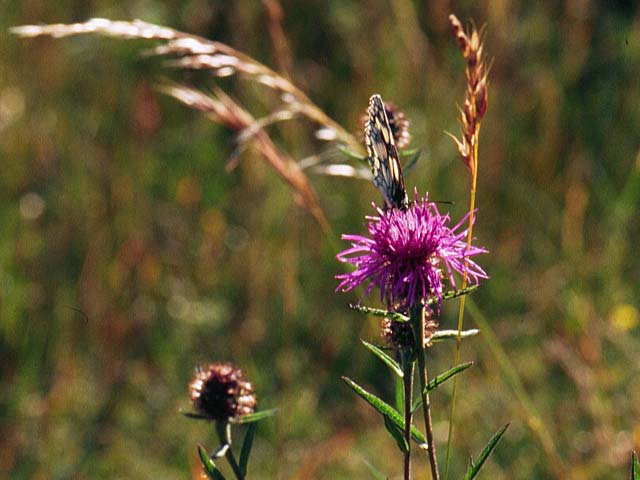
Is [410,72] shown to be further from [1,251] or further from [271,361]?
[1,251]

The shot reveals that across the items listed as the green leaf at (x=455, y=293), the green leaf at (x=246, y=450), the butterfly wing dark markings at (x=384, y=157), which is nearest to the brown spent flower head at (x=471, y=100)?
the butterfly wing dark markings at (x=384, y=157)

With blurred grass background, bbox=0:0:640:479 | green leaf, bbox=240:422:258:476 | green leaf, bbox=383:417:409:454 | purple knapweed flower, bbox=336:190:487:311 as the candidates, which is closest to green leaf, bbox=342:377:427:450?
green leaf, bbox=383:417:409:454

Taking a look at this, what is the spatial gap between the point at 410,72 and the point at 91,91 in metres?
1.49

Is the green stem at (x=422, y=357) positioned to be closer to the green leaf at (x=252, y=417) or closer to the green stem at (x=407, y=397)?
the green stem at (x=407, y=397)

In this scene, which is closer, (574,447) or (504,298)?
(574,447)

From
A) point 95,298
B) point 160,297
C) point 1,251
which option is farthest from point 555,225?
point 1,251

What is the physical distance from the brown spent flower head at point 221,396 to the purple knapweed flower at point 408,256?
346 millimetres

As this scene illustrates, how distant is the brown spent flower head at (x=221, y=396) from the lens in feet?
5.07

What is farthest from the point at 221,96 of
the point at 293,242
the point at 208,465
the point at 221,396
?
the point at 208,465

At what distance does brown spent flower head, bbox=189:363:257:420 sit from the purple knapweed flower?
35 cm

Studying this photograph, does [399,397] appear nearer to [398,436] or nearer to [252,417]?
[398,436]

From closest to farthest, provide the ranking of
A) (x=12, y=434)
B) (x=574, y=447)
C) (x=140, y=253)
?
(x=574, y=447) < (x=12, y=434) < (x=140, y=253)

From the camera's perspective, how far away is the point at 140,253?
144 inches

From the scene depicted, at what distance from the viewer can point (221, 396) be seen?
5.14 feet
